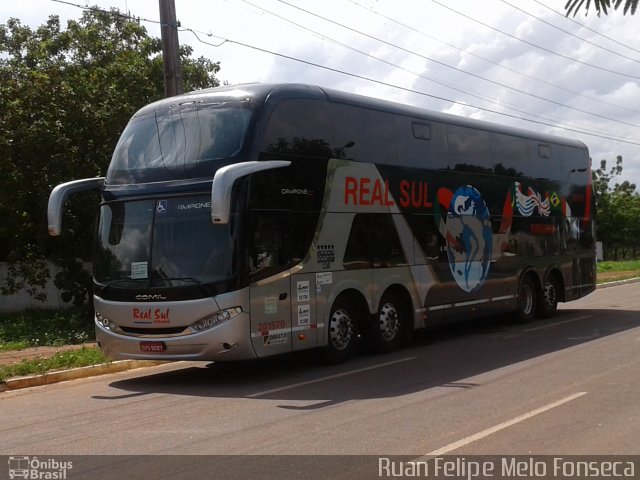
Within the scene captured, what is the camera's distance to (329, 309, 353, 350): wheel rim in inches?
488

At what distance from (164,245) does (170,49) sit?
5.90 metres

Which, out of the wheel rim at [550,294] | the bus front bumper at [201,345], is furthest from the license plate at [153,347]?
the wheel rim at [550,294]

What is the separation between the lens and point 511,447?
6961 mm

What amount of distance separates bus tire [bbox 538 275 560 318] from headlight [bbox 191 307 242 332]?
9.87 meters

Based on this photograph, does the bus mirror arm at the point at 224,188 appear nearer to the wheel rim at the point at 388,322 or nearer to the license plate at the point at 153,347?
the license plate at the point at 153,347

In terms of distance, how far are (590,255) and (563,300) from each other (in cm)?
197

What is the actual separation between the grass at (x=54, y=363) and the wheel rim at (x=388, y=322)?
4611mm

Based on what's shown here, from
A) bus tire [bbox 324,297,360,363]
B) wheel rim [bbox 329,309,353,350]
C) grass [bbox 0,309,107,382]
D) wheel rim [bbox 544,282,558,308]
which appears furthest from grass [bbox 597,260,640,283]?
wheel rim [bbox 329,309,353,350]

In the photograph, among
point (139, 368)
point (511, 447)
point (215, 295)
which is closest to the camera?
point (511, 447)

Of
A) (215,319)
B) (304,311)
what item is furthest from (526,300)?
(215,319)

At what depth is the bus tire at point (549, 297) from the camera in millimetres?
18375

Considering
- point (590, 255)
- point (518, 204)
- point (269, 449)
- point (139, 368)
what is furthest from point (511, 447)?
point (590, 255)

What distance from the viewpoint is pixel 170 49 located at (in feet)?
50.9
